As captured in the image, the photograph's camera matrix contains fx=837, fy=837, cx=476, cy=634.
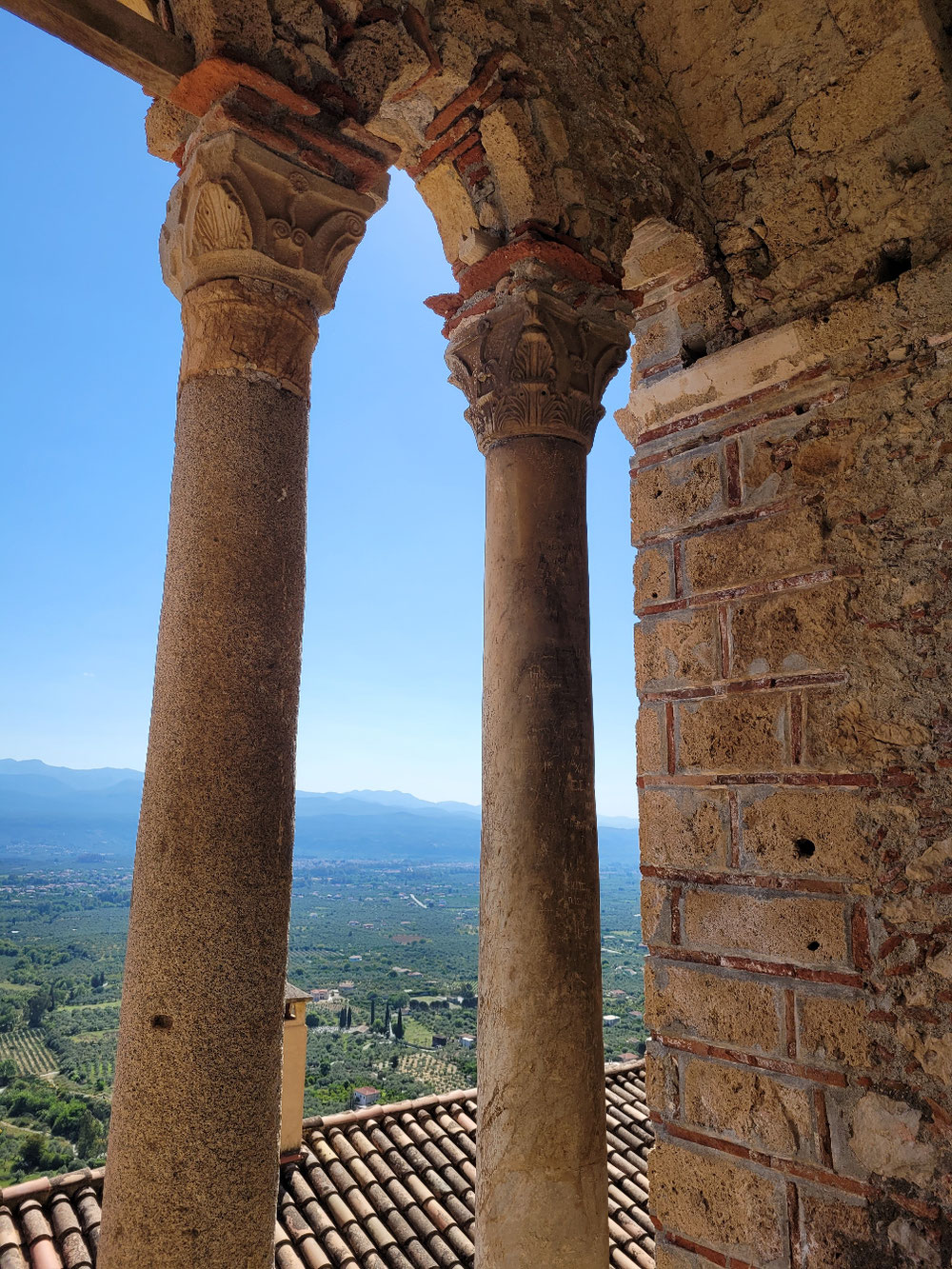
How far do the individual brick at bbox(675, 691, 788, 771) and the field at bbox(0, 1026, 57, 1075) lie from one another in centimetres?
1923

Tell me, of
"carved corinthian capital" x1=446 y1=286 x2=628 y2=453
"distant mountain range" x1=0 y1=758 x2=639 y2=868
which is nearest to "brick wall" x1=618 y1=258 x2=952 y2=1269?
"carved corinthian capital" x1=446 y1=286 x2=628 y2=453

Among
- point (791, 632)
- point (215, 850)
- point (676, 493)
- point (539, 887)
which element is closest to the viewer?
point (215, 850)

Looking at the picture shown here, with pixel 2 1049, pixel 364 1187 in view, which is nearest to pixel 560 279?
pixel 364 1187

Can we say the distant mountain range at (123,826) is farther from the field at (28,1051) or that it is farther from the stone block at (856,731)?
the stone block at (856,731)

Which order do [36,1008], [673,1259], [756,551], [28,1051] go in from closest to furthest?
[673,1259] < [756,551] < [28,1051] < [36,1008]

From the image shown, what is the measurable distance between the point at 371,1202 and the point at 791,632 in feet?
19.9

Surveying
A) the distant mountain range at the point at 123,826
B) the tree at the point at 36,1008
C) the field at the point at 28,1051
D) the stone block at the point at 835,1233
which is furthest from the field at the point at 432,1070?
the distant mountain range at the point at 123,826

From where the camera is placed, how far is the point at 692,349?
3.69 m

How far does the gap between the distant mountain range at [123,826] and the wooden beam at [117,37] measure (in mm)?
42718

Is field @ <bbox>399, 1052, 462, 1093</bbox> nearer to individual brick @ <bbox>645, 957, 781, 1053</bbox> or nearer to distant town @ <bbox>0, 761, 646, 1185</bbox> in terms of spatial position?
distant town @ <bbox>0, 761, 646, 1185</bbox>

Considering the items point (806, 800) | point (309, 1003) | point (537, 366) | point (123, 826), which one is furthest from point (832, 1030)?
point (123, 826)

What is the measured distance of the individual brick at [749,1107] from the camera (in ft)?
9.07

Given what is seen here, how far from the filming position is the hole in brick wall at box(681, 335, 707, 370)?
3.65 metres

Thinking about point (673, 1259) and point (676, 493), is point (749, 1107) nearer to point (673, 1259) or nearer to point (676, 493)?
point (673, 1259)
